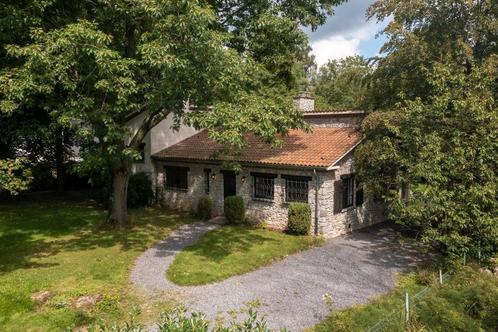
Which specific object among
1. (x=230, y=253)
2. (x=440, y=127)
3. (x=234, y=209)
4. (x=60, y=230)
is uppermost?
(x=440, y=127)

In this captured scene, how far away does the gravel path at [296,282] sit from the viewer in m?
10.3

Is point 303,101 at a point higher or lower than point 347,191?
higher

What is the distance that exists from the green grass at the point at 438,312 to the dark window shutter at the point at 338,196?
21.9 ft

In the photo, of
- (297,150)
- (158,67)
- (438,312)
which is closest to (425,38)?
(297,150)

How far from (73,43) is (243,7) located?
829 centimetres

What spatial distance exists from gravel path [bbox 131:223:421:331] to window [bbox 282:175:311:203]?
7.93 ft

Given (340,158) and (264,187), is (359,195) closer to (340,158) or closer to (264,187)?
(340,158)

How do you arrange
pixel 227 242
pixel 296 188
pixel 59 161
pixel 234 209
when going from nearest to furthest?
1. pixel 227 242
2. pixel 296 188
3. pixel 234 209
4. pixel 59 161

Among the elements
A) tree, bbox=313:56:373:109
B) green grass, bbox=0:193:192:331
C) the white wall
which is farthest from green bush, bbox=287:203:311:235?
tree, bbox=313:56:373:109

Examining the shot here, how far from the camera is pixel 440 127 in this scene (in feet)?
46.7

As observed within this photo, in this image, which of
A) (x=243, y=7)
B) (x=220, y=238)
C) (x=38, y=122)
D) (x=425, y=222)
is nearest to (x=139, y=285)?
(x=220, y=238)

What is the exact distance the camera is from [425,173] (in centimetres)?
1281

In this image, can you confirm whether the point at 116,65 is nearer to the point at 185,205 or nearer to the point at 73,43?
the point at 73,43

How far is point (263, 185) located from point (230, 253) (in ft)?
16.8
